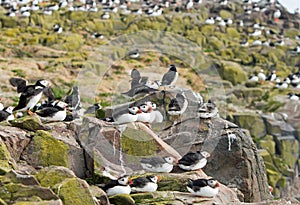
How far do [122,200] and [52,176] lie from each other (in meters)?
1.19

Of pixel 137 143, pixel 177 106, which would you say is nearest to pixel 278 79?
pixel 177 106

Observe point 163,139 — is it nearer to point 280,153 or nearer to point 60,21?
point 280,153

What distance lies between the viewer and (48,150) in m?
10.9

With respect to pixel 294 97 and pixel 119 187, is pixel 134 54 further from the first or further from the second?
pixel 119 187

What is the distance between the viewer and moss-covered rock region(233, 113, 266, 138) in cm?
2452

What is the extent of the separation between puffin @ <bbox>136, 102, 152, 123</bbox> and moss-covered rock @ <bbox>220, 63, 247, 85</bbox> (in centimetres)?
2126

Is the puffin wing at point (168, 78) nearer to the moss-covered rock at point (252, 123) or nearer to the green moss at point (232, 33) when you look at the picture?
the moss-covered rock at point (252, 123)

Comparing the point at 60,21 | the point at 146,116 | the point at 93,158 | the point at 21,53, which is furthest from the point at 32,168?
the point at 60,21

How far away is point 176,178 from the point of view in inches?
442

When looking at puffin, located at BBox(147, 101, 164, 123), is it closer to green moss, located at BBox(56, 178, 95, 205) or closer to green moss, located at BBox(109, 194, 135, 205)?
green moss, located at BBox(109, 194, 135, 205)

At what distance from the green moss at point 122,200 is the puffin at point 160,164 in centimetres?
173

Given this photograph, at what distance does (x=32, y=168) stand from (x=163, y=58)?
2277 centimetres

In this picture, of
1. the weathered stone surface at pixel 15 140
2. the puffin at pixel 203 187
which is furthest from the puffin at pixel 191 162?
the weathered stone surface at pixel 15 140

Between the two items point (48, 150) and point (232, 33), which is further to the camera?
point (232, 33)
